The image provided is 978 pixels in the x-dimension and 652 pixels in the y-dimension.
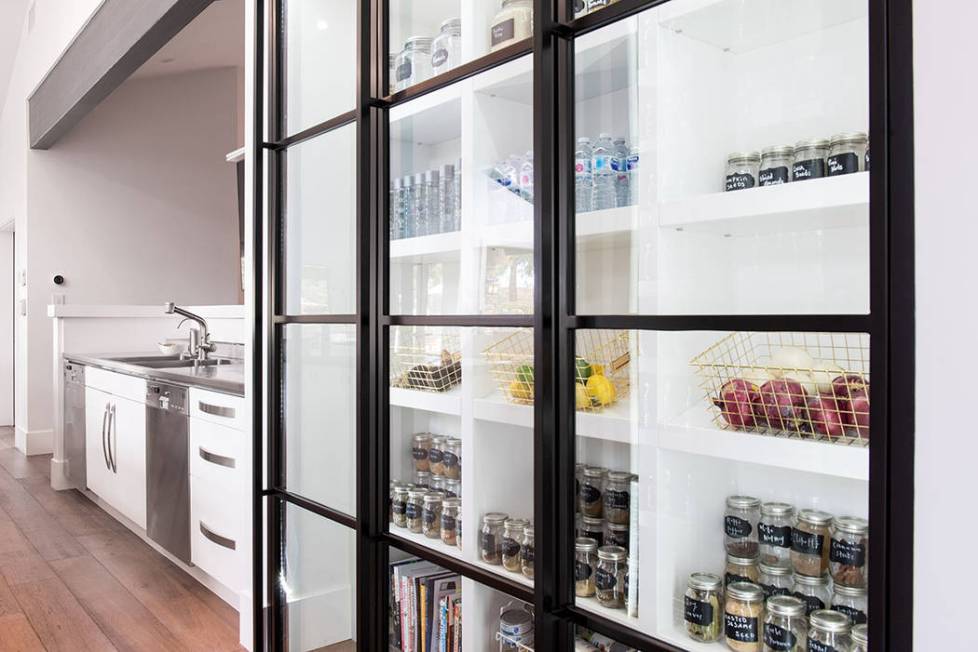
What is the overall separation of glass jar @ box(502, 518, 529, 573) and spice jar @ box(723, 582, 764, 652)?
47 cm

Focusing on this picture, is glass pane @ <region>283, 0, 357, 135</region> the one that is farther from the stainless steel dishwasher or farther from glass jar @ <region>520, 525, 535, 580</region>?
the stainless steel dishwasher

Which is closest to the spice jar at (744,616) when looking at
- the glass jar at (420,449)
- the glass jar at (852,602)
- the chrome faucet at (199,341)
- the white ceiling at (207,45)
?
the glass jar at (852,602)

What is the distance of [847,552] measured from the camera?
104cm

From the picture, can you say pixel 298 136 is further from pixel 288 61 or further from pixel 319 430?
pixel 319 430

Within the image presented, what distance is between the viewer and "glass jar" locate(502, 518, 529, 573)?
5.02ft

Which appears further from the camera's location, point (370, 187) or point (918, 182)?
point (370, 187)

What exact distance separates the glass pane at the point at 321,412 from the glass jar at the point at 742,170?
3.69 feet

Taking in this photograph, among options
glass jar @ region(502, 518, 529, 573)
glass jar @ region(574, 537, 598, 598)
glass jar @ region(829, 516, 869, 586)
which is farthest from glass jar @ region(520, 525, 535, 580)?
glass jar @ region(829, 516, 869, 586)

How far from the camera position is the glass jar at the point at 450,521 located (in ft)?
5.52

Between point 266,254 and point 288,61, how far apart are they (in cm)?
57

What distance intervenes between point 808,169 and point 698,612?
69 centimetres

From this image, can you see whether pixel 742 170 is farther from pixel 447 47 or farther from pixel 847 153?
pixel 447 47

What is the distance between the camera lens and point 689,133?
121 cm

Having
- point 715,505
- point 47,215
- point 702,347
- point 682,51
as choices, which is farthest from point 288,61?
point 47,215
